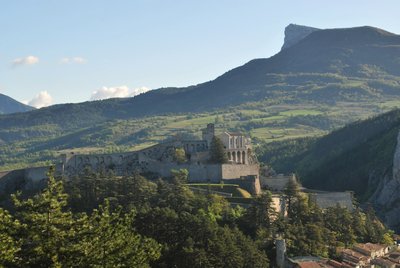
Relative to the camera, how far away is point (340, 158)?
143875mm

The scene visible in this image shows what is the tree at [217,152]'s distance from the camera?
80750mm

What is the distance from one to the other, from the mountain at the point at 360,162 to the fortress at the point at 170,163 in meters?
36.3

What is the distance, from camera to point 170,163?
270 ft

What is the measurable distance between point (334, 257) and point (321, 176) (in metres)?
71.7

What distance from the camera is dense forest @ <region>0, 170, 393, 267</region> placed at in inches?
1067

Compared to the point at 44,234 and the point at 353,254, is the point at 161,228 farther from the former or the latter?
the point at 44,234

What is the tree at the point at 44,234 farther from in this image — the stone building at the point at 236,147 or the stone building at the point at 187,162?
the stone building at the point at 236,147

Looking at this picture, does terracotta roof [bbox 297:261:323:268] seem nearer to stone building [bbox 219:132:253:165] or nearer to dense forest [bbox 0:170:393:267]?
dense forest [bbox 0:170:393:267]

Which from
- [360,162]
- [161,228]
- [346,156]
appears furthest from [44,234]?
[346,156]

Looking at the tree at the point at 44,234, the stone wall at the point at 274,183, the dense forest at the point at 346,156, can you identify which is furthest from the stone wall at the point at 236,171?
the tree at the point at 44,234

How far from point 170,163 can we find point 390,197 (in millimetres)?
50856

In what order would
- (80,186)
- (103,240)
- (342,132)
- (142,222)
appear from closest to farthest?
(103,240) < (142,222) < (80,186) < (342,132)

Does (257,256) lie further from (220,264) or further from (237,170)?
(237,170)

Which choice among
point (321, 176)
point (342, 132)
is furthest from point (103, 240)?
point (342, 132)
